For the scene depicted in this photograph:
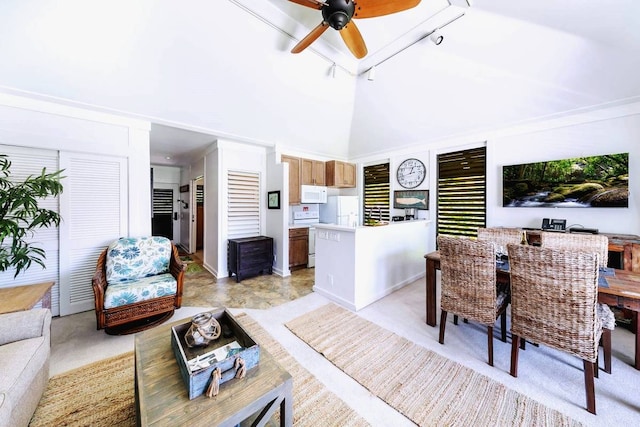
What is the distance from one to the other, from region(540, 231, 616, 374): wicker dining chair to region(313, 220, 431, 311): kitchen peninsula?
1635 mm

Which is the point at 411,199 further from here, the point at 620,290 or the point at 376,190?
the point at 620,290

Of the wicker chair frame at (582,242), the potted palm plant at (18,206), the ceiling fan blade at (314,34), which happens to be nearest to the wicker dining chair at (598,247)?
the wicker chair frame at (582,242)

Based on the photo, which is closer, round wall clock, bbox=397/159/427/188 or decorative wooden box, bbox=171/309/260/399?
decorative wooden box, bbox=171/309/260/399

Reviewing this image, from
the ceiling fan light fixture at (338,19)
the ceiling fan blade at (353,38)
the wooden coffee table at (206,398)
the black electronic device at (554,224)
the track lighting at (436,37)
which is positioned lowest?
the wooden coffee table at (206,398)

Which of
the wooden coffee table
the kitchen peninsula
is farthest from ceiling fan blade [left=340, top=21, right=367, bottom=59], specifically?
the wooden coffee table

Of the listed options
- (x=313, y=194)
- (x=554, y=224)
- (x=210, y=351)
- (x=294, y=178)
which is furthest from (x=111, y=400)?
(x=554, y=224)

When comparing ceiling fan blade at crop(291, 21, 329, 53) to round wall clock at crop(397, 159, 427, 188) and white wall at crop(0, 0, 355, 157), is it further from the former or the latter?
round wall clock at crop(397, 159, 427, 188)

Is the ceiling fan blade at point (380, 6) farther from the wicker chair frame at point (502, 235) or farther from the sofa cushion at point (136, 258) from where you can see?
the sofa cushion at point (136, 258)

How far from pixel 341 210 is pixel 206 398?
13.1 feet

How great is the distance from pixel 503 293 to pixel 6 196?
4.41m

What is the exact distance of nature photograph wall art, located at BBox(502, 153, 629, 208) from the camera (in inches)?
107

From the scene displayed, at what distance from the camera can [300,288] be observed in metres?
3.63

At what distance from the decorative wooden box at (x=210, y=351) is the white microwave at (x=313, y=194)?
10.8ft

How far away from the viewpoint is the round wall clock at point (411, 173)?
4508 millimetres
